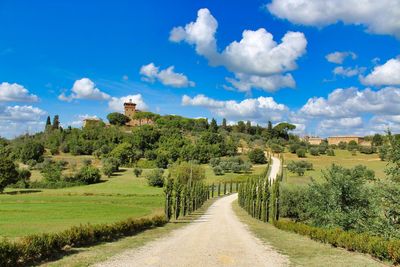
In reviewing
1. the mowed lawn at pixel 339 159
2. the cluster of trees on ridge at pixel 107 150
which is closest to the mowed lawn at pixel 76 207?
the cluster of trees on ridge at pixel 107 150

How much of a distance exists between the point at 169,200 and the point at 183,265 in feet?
75.5

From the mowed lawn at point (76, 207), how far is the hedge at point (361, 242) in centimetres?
→ 2121

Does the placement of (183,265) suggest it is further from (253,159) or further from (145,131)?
(145,131)

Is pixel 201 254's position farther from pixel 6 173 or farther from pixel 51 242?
pixel 6 173

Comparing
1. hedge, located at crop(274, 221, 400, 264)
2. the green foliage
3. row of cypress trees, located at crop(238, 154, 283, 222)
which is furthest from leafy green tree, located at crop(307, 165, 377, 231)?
the green foliage

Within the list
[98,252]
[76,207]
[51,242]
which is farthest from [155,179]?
[51,242]

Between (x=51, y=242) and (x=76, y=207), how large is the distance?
4528cm

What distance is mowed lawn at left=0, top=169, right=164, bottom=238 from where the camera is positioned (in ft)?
128

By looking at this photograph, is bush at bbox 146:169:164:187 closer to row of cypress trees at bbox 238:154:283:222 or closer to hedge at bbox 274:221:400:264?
row of cypress trees at bbox 238:154:283:222

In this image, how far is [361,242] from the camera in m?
18.8

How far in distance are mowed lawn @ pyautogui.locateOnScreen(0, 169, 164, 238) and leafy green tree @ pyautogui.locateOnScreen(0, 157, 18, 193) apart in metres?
4.93

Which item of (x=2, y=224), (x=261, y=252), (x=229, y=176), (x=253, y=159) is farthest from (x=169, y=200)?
(x=253, y=159)

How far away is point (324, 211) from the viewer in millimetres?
28844

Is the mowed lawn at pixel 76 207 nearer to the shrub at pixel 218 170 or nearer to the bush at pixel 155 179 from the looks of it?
the bush at pixel 155 179
